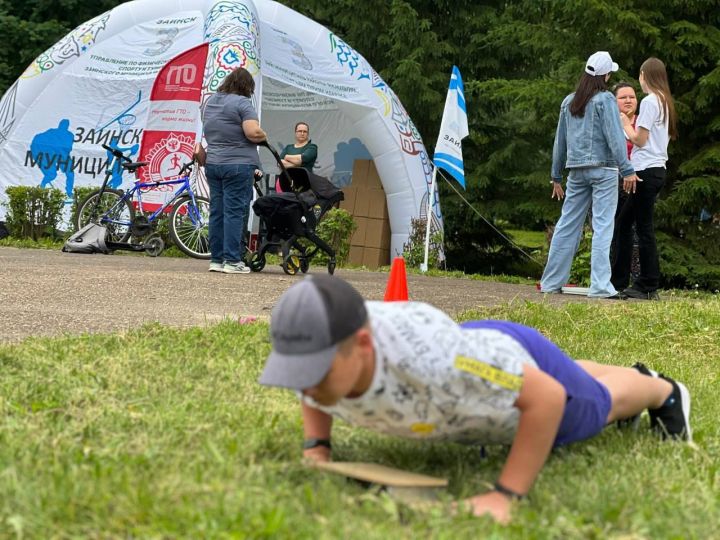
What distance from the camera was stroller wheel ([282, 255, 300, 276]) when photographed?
933 cm

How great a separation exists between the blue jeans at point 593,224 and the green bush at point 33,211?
7.99m

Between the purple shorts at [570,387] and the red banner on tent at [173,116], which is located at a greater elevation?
the red banner on tent at [173,116]

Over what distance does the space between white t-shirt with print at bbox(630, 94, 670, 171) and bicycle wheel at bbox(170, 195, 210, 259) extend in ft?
16.6

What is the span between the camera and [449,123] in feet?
42.8

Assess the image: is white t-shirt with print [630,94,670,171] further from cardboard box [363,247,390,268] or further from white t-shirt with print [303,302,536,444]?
cardboard box [363,247,390,268]

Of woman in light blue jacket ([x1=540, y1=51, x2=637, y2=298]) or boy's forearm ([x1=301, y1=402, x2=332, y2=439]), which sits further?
woman in light blue jacket ([x1=540, y1=51, x2=637, y2=298])

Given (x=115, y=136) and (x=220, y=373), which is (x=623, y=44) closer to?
(x=115, y=136)

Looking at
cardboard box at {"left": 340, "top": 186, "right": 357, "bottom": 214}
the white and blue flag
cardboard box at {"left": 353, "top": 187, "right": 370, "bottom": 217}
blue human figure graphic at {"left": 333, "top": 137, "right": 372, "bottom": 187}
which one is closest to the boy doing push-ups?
the white and blue flag

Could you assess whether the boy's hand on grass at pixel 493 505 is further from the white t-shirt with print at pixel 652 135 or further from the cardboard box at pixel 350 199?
the cardboard box at pixel 350 199

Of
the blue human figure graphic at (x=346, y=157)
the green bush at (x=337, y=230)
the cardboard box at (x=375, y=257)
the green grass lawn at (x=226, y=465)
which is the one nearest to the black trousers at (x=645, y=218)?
the green grass lawn at (x=226, y=465)

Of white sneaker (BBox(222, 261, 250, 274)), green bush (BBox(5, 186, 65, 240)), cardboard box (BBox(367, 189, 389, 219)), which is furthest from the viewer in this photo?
cardboard box (BBox(367, 189, 389, 219))

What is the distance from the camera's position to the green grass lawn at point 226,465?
227 centimetres

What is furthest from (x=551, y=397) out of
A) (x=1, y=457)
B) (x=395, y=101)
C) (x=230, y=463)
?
(x=395, y=101)

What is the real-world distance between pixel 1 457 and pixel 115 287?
14.9 ft
